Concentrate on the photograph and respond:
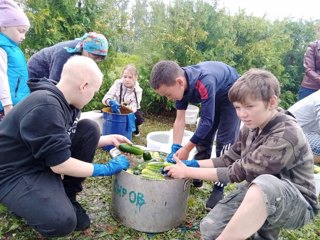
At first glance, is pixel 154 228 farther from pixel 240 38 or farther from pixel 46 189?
pixel 240 38

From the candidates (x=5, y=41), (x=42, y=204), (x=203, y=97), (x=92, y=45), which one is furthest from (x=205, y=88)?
(x=5, y=41)

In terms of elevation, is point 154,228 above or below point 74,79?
below

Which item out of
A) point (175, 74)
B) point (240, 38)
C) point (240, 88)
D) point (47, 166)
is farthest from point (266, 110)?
point (240, 38)

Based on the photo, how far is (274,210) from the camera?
188 cm

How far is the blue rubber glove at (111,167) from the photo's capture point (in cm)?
223

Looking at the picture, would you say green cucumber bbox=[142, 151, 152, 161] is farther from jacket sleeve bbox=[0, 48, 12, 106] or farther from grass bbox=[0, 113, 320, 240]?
jacket sleeve bbox=[0, 48, 12, 106]

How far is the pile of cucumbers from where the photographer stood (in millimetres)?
2477

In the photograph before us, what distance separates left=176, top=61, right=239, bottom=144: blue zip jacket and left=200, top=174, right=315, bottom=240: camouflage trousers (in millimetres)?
682

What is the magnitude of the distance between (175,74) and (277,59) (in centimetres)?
437

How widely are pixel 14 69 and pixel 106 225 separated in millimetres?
1615

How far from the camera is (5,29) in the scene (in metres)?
2.97

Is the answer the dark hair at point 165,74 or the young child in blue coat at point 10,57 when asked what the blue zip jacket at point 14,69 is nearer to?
the young child in blue coat at point 10,57

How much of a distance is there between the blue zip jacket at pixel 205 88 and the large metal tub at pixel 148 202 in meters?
0.53

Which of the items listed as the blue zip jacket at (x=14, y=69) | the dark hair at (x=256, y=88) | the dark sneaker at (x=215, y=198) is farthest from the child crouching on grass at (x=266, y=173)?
the blue zip jacket at (x=14, y=69)
